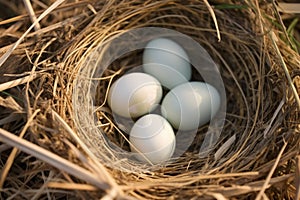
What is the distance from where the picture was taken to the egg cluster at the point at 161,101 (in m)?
1.64

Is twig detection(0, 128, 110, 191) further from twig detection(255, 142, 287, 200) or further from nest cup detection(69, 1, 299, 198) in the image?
twig detection(255, 142, 287, 200)

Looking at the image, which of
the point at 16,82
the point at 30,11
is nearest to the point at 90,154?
the point at 16,82

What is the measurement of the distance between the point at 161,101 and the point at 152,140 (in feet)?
0.75

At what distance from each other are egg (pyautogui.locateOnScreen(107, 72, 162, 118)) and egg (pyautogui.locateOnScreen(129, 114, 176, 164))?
2.8 inches

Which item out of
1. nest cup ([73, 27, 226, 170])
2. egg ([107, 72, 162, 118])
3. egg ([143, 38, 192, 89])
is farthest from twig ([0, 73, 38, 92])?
egg ([143, 38, 192, 89])

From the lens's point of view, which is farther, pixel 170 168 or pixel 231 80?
pixel 231 80

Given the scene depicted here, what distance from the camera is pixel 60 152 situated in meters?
1.39

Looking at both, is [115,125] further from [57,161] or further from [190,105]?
[57,161]

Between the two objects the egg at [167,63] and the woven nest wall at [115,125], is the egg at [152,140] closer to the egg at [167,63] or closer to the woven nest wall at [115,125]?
the woven nest wall at [115,125]

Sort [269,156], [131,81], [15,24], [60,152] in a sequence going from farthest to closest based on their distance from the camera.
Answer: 1. [15,24]
2. [131,81]
3. [269,156]
4. [60,152]

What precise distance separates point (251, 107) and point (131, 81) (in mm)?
401

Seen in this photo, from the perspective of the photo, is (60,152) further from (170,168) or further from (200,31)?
(200,31)

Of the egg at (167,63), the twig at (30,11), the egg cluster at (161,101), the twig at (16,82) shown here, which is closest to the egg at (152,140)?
the egg cluster at (161,101)

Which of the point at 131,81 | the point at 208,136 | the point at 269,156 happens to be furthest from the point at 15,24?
the point at 269,156
